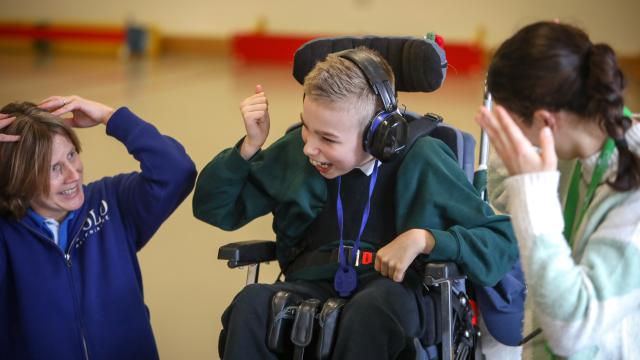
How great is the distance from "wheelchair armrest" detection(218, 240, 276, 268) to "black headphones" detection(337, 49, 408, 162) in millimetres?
429

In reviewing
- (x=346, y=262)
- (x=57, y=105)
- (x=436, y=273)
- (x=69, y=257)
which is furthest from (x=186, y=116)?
(x=436, y=273)

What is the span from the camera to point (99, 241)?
6.65 feet

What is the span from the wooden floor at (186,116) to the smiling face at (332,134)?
113 cm

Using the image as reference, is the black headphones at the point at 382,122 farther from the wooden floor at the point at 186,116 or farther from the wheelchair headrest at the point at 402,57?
the wooden floor at the point at 186,116

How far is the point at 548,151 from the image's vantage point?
1351 millimetres

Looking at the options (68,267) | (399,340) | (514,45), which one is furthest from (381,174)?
(68,267)

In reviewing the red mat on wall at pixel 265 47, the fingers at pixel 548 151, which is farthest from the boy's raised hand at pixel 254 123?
the red mat on wall at pixel 265 47

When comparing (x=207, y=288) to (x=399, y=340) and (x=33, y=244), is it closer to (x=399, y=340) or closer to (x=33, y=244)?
(x=33, y=244)

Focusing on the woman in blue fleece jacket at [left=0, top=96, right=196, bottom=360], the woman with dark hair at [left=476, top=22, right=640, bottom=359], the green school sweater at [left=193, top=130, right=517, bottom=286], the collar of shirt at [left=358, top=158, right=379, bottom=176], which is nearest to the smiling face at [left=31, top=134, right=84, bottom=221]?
the woman in blue fleece jacket at [left=0, top=96, right=196, bottom=360]

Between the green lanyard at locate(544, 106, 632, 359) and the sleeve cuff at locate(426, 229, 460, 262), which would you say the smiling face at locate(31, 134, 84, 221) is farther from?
the green lanyard at locate(544, 106, 632, 359)

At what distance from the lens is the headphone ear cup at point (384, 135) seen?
177 cm

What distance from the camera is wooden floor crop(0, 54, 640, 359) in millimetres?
3027

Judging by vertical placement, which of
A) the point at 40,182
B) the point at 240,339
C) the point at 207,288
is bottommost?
the point at 207,288

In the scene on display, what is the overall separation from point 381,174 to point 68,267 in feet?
2.62
